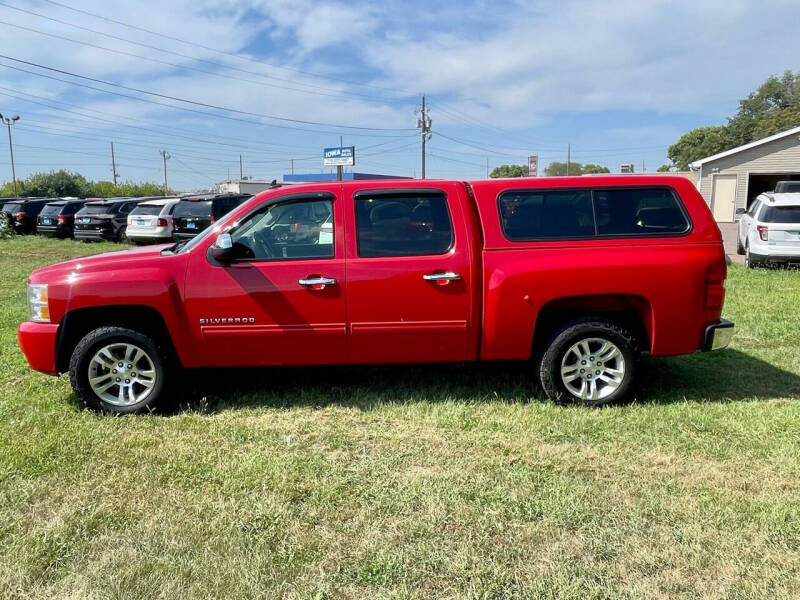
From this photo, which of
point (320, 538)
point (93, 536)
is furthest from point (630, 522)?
point (93, 536)

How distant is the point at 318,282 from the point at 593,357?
7.30ft

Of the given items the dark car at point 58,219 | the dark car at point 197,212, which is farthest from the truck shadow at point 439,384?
the dark car at point 58,219

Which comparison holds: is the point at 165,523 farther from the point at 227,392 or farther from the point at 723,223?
the point at 723,223

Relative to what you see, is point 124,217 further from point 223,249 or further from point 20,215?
point 223,249

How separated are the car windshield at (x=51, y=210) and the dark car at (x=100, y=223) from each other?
1993mm

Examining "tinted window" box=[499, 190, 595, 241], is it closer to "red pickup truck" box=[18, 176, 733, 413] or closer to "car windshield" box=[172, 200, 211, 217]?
"red pickup truck" box=[18, 176, 733, 413]

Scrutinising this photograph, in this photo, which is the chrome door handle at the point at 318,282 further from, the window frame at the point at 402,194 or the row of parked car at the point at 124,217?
the row of parked car at the point at 124,217

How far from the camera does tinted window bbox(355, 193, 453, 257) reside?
471cm

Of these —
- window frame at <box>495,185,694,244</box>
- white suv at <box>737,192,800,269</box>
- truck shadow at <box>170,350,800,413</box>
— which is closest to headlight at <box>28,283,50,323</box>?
truck shadow at <box>170,350,800,413</box>

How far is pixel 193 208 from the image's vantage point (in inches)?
629

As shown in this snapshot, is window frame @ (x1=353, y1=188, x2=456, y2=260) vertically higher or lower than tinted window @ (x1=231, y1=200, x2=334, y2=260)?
higher

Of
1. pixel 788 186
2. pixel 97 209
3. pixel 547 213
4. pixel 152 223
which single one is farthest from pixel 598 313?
pixel 788 186

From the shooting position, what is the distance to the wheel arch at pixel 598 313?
4.84 m

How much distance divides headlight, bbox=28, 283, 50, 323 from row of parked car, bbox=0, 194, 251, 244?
376 inches
